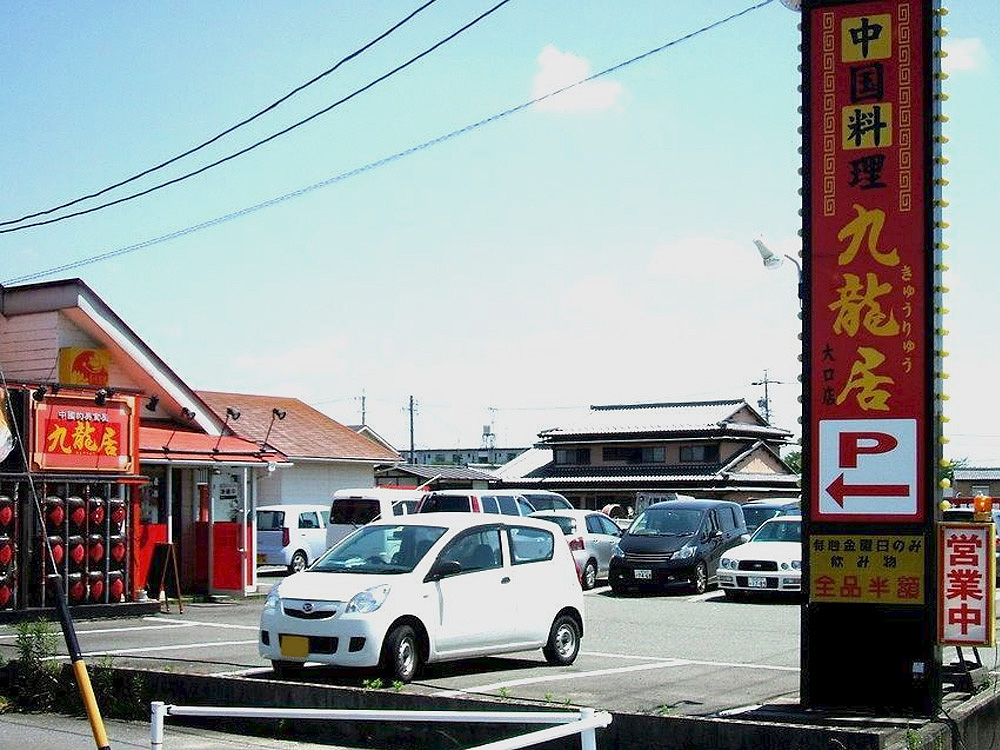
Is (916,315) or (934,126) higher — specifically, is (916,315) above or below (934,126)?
below

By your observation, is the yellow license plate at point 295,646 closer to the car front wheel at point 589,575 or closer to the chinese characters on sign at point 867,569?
the chinese characters on sign at point 867,569

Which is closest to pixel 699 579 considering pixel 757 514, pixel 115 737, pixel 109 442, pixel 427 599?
pixel 757 514

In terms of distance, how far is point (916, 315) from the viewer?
9430mm

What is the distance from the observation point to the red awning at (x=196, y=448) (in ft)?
70.6

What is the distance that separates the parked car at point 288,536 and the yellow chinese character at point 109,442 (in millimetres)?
9601

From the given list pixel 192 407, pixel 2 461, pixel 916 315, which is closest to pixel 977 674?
pixel 916 315

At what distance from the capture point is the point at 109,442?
20.1m

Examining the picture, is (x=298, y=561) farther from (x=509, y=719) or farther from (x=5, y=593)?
(x=509, y=719)

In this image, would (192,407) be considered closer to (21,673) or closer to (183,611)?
(183,611)

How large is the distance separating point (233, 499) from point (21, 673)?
1754cm

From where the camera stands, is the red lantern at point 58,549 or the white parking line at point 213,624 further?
the red lantern at point 58,549

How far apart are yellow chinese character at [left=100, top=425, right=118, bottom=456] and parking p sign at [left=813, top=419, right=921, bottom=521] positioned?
1341 cm

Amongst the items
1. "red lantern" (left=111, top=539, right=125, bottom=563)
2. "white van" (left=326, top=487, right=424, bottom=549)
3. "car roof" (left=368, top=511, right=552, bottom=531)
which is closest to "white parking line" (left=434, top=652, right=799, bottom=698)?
"car roof" (left=368, top=511, right=552, bottom=531)

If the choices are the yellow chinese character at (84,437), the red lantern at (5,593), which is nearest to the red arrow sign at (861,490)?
the red lantern at (5,593)
